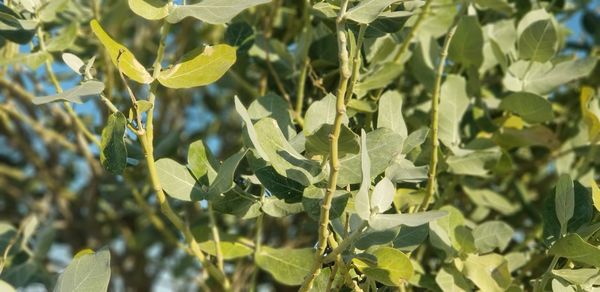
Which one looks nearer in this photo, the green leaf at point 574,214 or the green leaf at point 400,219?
the green leaf at point 400,219

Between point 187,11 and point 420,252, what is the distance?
474 mm

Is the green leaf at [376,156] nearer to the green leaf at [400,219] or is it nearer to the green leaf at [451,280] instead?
the green leaf at [400,219]

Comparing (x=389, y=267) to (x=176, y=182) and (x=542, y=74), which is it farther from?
(x=542, y=74)

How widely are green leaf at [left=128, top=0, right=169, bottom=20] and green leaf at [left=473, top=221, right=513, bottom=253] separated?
373mm

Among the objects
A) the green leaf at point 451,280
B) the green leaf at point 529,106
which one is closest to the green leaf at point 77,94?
the green leaf at point 451,280

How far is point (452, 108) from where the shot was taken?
80 centimetres

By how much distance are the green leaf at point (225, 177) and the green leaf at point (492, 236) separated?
0.92 feet

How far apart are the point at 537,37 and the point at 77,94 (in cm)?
51

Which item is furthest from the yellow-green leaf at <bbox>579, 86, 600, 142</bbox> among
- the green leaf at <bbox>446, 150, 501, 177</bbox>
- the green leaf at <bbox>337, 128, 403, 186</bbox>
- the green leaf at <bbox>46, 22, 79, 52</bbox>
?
the green leaf at <bbox>46, 22, 79, 52</bbox>

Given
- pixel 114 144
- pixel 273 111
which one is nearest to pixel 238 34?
pixel 273 111

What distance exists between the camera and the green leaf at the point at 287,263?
727 millimetres

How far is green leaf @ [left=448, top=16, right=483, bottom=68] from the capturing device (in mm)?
811

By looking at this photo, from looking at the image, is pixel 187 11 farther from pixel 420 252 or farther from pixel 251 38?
pixel 420 252

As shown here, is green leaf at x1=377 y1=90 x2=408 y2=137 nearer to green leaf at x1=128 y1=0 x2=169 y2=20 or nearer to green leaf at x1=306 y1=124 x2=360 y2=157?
green leaf at x1=306 y1=124 x2=360 y2=157
